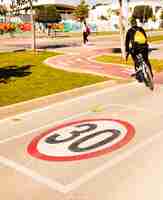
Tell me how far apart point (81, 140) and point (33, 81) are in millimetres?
6188

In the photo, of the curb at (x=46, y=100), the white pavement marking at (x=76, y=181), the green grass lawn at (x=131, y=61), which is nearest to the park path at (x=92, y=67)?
the green grass lawn at (x=131, y=61)

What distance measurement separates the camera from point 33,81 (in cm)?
1259

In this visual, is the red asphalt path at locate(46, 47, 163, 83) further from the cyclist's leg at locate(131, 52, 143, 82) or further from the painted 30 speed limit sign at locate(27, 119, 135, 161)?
the painted 30 speed limit sign at locate(27, 119, 135, 161)

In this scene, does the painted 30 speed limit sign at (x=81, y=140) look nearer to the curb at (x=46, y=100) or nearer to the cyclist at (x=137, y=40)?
the curb at (x=46, y=100)

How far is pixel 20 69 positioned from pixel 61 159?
1017cm

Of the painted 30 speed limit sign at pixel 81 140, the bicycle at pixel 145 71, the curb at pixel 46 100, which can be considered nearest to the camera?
the painted 30 speed limit sign at pixel 81 140

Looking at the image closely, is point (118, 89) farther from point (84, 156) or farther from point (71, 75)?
point (84, 156)

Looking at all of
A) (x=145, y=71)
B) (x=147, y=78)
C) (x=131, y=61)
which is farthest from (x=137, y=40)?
(x=131, y=61)

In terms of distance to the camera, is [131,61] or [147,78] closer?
[147,78]

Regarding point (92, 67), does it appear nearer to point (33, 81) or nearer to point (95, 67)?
point (95, 67)

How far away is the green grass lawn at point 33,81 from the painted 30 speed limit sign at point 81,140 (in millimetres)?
2697

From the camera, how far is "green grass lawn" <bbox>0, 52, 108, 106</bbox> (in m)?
10.6

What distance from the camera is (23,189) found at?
4.95m

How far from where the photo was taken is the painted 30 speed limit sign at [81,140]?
20.2ft
